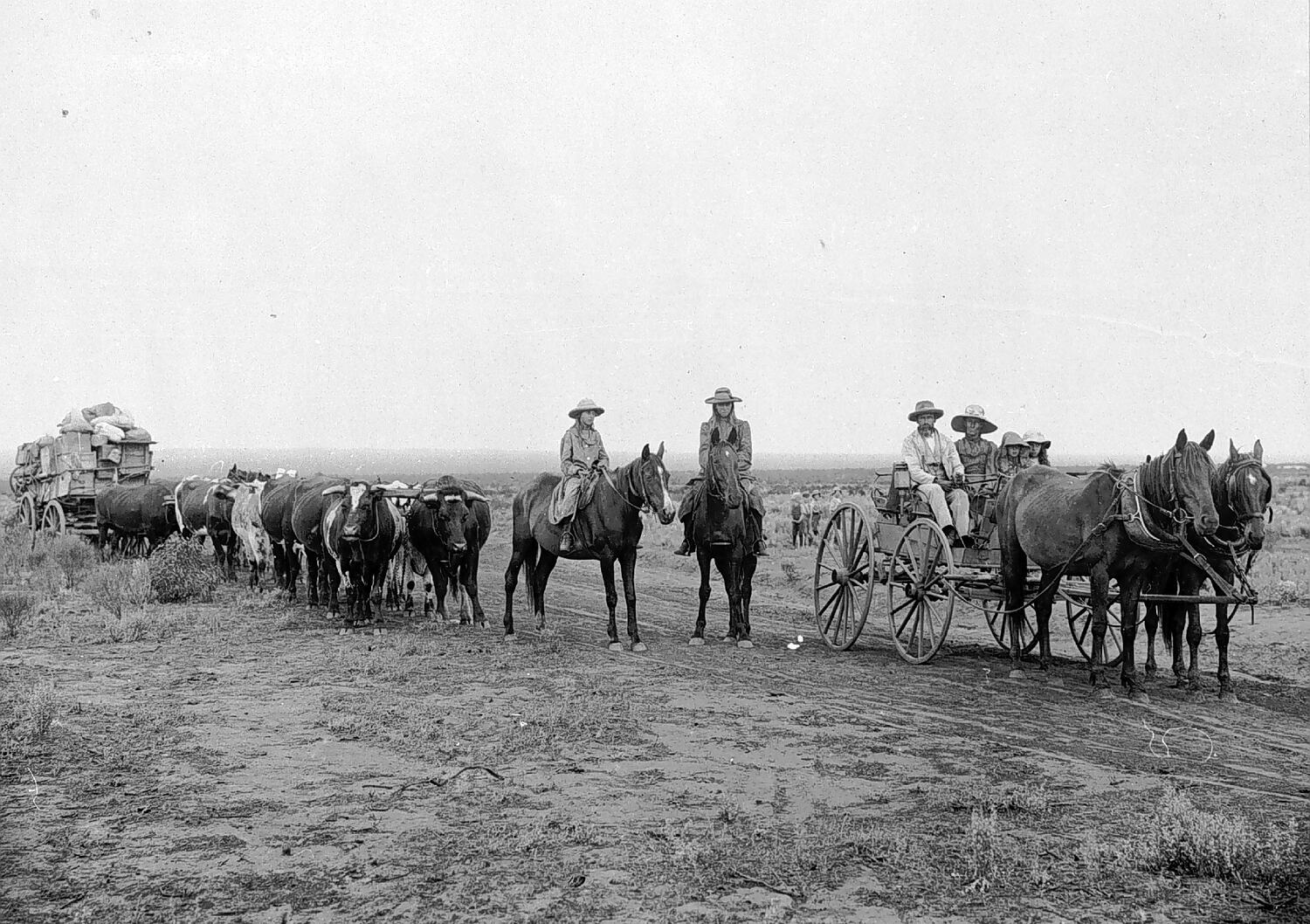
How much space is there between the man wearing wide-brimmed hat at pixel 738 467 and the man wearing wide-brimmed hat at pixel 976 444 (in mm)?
2454

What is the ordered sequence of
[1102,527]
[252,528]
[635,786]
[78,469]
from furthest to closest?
[78,469] → [252,528] → [1102,527] → [635,786]

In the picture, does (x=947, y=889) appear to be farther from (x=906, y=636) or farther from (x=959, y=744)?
(x=906, y=636)

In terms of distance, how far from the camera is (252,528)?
16.4 meters

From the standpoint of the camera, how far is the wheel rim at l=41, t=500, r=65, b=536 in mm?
20938

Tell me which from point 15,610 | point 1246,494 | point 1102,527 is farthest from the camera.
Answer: point 15,610

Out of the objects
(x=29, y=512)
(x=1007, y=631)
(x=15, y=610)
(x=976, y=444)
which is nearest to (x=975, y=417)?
(x=976, y=444)

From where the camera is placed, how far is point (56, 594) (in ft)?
48.5

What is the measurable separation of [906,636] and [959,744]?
5175 mm

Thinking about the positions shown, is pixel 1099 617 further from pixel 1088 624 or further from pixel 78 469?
pixel 78 469

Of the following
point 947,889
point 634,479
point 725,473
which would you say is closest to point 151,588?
point 634,479

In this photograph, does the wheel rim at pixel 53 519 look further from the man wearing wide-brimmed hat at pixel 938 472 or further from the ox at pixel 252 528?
the man wearing wide-brimmed hat at pixel 938 472

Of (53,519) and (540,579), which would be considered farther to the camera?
(53,519)

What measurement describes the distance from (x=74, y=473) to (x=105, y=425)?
1256 mm

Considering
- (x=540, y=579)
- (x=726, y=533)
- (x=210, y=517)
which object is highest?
(x=726, y=533)
